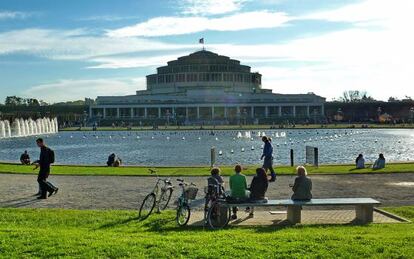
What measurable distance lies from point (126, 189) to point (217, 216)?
32.9ft

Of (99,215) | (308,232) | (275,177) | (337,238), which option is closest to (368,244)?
(337,238)

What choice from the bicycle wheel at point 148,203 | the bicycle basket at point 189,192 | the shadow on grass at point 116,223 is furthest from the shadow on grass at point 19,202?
the bicycle basket at point 189,192

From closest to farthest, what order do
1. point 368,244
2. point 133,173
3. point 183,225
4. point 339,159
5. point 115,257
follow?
point 115,257
point 368,244
point 183,225
point 133,173
point 339,159

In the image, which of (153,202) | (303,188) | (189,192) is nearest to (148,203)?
(153,202)

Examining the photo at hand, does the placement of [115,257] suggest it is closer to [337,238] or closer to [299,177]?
[337,238]

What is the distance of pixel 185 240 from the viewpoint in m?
13.8

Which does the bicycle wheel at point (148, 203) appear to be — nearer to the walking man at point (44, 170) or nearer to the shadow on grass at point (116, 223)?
the shadow on grass at point (116, 223)

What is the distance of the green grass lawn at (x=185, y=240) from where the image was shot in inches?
493

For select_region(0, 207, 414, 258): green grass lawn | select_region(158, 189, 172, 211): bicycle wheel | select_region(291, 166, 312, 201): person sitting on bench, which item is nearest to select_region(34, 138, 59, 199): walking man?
select_region(158, 189, 172, 211): bicycle wheel

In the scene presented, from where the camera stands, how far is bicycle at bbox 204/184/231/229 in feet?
54.4

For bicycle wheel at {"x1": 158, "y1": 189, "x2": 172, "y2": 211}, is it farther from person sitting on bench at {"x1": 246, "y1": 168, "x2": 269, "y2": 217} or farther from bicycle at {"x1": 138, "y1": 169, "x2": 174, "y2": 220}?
person sitting on bench at {"x1": 246, "y1": 168, "x2": 269, "y2": 217}

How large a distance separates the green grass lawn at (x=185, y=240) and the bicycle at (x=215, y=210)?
38 centimetres

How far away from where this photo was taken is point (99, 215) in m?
18.3

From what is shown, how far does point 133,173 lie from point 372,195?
1431 centimetres
